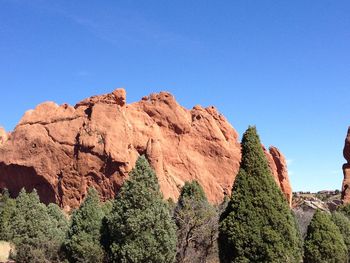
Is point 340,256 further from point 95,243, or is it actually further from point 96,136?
point 96,136

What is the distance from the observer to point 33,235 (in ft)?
82.0

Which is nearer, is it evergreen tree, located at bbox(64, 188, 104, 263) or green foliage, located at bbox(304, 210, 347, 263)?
evergreen tree, located at bbox(64, 188, 104, 263)

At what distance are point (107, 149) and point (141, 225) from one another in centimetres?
4492

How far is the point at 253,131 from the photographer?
13.8 meters

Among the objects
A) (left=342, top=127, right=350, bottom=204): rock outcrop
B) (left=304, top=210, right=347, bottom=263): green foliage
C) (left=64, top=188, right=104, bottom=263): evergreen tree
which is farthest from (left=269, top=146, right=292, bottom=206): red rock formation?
(left=64, top=188, right=104, bottom=263): evergreen tree

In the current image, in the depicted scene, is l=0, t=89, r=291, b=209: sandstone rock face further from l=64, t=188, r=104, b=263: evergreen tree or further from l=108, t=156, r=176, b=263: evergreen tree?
l=108, t=156, r=176, b=263: evergreen tree

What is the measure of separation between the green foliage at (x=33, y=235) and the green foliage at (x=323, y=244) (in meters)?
12.4

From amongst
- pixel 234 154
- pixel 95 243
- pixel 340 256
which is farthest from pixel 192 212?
pixel 234 154

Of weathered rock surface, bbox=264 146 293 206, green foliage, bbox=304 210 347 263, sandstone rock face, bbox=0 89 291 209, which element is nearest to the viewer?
green foliage, bbox=304 210 347 263

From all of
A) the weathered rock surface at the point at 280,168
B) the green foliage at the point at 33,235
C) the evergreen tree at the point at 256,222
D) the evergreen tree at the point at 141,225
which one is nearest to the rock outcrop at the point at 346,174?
the weathered rock surface at the point at 280,168

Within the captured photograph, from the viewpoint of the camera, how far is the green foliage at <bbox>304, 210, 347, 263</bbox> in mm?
18641

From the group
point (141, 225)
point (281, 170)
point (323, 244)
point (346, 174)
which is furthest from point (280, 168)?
point (141, 225)

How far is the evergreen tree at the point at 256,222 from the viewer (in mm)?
11906

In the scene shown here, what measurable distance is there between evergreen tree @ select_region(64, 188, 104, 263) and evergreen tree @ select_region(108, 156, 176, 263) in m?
1.58
